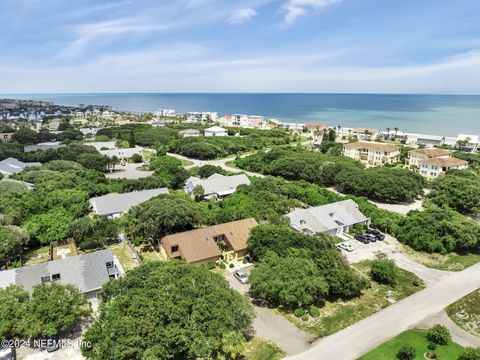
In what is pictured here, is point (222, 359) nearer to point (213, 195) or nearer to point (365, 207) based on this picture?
point (365, 207)

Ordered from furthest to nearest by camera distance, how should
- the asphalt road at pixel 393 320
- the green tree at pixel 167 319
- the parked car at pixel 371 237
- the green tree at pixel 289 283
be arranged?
the parked car at pixel 371 237
the green tree at pixel 289 283
the asphalt road at pixel 393 320
the green tree at pixel 167 319

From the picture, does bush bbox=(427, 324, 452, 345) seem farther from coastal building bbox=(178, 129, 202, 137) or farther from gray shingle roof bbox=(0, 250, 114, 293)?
coastal building bbox=(178, 129, 202, 137)

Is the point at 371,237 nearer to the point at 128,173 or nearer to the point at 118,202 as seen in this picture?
the point at 118,202

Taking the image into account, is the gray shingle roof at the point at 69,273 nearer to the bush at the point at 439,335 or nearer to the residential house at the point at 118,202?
the residential house at the point at 118,202

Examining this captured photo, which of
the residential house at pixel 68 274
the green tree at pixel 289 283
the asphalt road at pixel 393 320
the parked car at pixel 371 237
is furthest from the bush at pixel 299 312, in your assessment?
the parked car at pixel 371 237

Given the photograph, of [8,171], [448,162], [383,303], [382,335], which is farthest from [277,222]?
[8,171]

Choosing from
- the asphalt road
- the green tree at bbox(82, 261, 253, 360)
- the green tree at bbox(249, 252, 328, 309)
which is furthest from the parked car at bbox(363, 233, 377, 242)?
the green tree at bbox(82, 261, 253, 360)

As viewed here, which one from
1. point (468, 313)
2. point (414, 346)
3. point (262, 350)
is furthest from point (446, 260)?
point (262, 350)
